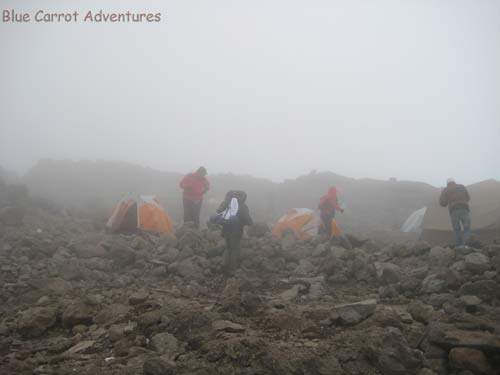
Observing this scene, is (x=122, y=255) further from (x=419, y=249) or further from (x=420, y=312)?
(x=419, y=249)

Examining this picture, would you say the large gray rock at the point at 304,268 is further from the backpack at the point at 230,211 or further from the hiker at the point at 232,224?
the backpack at the point at 230,211

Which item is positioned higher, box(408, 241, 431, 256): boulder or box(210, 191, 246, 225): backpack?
box(210, 191, 246, 225): backpack

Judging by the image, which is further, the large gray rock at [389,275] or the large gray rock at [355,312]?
the large gray rock at [389,275]

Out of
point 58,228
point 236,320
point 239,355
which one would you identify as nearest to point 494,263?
point 236,320

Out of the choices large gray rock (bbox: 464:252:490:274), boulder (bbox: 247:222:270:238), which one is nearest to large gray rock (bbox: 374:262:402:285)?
large gray rock (bbox: 464:252:490:274)

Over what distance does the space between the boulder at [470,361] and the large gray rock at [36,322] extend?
4.49 meters

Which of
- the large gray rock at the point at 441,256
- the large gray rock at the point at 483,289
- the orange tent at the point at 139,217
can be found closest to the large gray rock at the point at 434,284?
the large gray rock at the point at 483,289

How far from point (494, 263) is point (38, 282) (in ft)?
23.2

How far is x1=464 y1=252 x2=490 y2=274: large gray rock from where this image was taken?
6.34 metres

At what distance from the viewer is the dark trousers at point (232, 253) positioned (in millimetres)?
8125

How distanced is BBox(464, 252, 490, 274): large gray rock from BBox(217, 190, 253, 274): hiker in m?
3.83

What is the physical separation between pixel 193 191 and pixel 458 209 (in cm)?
660

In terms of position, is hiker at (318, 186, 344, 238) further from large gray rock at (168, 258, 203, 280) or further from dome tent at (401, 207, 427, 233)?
large gray rock at (168, 258, 203, 280)

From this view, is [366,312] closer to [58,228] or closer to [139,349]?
[139,349]
